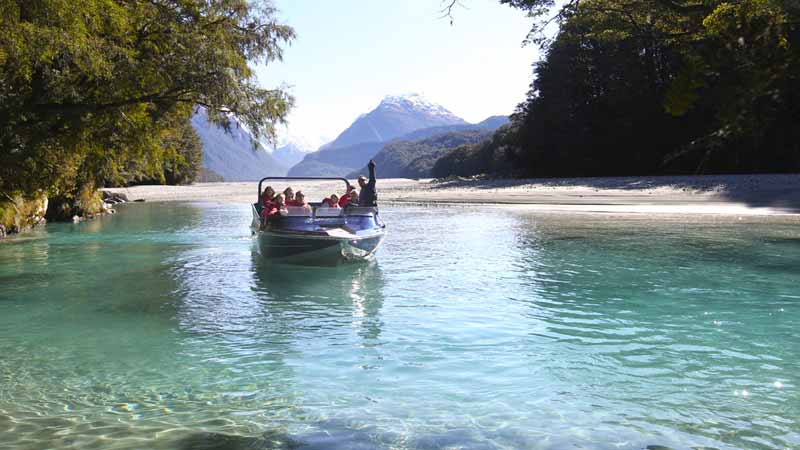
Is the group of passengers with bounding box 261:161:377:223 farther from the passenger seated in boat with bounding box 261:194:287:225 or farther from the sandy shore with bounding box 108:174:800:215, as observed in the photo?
the sandy shore with bounding box 108:174:800:215

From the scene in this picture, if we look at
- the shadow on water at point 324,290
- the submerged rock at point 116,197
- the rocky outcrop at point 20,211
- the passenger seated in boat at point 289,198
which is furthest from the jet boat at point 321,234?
the submerged rock at point 116,197

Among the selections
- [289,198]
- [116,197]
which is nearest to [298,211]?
[289,198]

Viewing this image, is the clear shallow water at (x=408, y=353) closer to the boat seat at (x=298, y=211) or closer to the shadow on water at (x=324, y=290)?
the shadow on water at (x=324, y=290)

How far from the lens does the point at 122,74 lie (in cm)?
1290

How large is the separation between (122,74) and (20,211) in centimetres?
1471

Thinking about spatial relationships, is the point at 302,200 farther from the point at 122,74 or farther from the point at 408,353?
the point at 408,353

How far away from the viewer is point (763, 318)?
9.27 metres

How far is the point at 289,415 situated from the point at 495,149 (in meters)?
89.2

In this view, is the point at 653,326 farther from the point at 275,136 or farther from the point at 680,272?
the point at 275,136

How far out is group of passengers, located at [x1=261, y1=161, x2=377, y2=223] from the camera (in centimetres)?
1507

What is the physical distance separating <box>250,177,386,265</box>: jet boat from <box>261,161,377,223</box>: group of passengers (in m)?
0.15

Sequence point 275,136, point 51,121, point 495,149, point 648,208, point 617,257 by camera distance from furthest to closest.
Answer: point 495,149, point 648,208, point 617,257, point 275,136, point 51,121

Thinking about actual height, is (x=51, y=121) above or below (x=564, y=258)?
above

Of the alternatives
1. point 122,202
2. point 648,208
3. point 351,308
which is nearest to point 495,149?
point 122,202
